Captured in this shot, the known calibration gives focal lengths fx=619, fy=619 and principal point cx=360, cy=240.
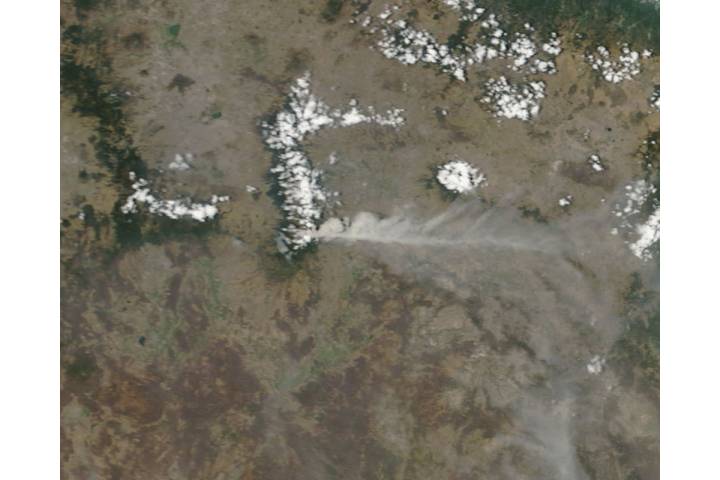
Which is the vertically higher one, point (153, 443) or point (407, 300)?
point (407, 300)

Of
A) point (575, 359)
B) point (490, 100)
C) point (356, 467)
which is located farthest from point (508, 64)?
point (356, 467)

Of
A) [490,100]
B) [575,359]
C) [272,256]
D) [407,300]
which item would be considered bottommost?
[575,359]

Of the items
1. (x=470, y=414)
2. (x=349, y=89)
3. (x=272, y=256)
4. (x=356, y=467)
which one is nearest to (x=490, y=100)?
(x=349, y=89)

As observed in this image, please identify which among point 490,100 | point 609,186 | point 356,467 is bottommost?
point 356,467

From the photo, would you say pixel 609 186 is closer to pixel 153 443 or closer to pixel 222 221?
pixel 222 221

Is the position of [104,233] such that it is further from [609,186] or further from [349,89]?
[609,186]

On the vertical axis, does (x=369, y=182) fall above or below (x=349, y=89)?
below
